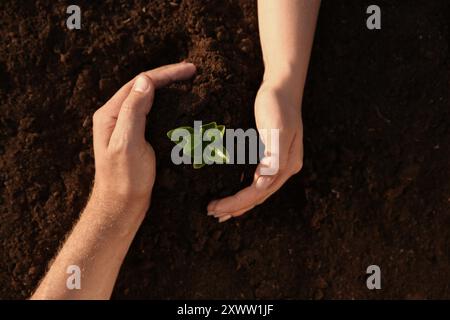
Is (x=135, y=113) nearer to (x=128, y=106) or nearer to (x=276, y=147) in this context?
(x=128, y=106)

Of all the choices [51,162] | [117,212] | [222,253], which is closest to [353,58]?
[222,253]

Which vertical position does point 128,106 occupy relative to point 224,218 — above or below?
above

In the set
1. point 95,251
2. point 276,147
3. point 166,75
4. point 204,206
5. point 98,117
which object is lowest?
point 95,251

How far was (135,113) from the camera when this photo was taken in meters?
1.61

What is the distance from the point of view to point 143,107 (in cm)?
163

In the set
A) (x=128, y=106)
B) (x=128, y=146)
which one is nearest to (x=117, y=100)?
(x=128, y=106)

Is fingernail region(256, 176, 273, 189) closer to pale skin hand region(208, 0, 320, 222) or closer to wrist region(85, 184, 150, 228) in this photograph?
pale skin hand region(208, 0, 320, 222)

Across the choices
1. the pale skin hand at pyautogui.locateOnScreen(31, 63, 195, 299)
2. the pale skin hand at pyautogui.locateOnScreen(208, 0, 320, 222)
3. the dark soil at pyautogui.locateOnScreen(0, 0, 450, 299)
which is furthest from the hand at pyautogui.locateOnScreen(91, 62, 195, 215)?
the pale skin hand at pyautogui.locateOnScreen(208, 0, 320, 222)

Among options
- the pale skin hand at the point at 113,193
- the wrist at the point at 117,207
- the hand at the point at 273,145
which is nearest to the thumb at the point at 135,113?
the pale skin hand at the point at 113,193

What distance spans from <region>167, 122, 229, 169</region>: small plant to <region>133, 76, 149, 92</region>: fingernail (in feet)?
0.51

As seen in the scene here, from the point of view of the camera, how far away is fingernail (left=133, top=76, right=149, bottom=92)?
165 cm

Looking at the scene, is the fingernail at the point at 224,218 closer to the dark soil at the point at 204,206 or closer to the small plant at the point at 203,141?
the dark soil at the point at 204,206

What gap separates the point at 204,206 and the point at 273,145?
35 cm
